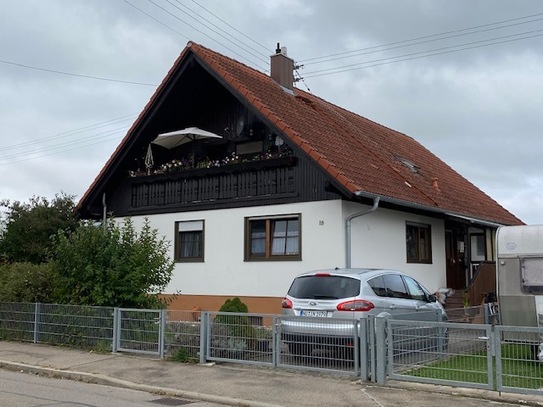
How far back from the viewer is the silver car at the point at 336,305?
1054 centimetres

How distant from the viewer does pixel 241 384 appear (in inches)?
396

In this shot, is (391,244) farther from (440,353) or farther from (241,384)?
(241,384)

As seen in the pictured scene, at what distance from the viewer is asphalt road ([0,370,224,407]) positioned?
8.89 metres

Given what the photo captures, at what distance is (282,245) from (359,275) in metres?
5.95

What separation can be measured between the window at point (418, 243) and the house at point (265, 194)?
38 mm

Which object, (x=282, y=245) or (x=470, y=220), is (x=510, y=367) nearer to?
(x=282, y=245)

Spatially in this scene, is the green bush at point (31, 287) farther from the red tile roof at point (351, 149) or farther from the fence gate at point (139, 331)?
the red tile roof at point (351, 149)

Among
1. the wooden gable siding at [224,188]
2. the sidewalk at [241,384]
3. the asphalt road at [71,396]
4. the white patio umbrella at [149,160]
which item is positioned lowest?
the asphalt road at [71,396]

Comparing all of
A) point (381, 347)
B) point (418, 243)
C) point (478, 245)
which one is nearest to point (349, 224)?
point (418, 243)

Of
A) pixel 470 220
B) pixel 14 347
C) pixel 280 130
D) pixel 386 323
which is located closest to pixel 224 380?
pixel 386 323

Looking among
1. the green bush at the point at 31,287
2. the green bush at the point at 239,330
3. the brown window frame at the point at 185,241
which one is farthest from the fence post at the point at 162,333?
the brown window frame at the point at 185,241

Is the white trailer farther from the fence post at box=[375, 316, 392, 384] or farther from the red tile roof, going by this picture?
the fence post at box=[375, 316, 392, 384]

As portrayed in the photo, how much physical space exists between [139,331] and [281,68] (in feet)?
39.5

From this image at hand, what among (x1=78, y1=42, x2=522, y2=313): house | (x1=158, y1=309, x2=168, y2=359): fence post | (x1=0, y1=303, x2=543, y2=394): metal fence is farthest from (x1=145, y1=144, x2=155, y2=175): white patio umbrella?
(x1=158, y1=309, x2=168, y2=359): fence post
